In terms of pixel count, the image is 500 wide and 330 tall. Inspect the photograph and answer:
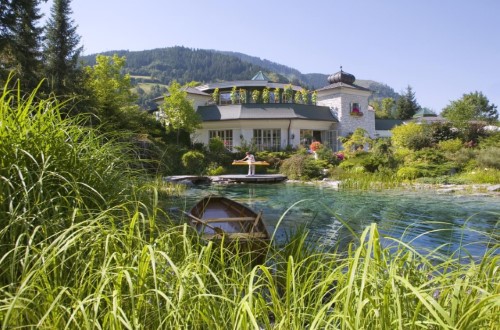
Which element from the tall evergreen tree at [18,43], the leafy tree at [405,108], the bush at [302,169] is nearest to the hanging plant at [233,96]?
the bush at [302,169]

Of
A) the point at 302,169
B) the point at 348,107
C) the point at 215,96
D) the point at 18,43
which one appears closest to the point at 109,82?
the point at 18,43

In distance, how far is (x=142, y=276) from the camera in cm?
171

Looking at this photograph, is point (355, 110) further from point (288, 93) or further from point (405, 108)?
point (405, 108)

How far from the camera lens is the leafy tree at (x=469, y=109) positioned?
31094mm

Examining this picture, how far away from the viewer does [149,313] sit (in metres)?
1.82

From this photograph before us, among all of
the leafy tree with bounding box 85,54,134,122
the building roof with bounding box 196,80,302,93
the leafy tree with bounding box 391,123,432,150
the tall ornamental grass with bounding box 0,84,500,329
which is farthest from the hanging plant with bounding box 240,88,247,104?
the tall ornamental grass with bounding box 0,84,500,329

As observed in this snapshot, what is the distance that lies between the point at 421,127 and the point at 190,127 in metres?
15.1

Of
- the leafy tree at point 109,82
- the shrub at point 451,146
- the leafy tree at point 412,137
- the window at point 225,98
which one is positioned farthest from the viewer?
the window at point 225,98

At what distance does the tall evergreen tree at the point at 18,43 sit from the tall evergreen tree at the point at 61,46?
3.27m

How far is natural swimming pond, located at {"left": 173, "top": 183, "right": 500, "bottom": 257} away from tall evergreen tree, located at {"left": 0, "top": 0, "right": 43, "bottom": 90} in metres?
7.39

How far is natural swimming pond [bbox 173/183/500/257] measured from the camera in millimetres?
7094

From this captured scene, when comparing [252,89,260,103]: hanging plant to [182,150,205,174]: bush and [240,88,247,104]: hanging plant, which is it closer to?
[240,88,247,104]: hanging plant

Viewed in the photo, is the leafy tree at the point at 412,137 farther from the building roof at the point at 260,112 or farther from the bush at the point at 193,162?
the bush at the point at 193,162

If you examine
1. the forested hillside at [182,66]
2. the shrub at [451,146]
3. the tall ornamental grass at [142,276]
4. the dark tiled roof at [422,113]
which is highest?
the forested hillside at [182,66]
